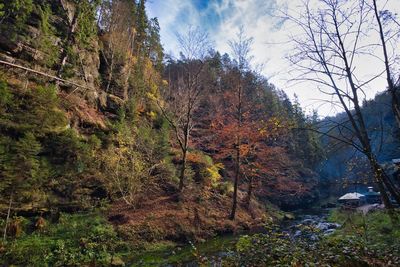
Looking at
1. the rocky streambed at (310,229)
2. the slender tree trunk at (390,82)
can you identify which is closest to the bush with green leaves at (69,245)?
the rocky streambed at (310,229)

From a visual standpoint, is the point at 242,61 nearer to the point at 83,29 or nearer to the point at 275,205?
the point at 83,29

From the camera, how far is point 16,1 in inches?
607

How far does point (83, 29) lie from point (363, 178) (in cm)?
2091

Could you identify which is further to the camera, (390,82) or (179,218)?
(179,218)

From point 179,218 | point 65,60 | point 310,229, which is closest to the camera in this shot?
point 310,229

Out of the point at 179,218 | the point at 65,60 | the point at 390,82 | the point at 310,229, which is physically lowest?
the point at 179,218

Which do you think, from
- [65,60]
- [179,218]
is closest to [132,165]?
[179,218]

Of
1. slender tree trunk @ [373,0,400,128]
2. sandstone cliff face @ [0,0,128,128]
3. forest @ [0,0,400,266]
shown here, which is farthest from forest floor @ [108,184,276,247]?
sandstone cliff face @ [0,0,128,128]

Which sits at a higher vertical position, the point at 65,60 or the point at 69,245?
the point at 65,60

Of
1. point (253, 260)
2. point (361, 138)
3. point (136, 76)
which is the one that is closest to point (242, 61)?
point (136, 76)

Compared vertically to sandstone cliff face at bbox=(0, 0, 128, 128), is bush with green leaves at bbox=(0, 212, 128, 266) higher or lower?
lower

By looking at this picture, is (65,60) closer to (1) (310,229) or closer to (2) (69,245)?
(2) (69,245)

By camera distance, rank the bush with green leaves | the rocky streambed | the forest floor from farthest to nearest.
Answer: the forest floor
the bush with green leaves
the rocky streambed

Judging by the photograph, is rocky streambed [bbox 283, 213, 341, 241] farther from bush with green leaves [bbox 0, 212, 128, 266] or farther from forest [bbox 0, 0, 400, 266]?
bush with green leaves [bbox 0, 212, 128, 266]
